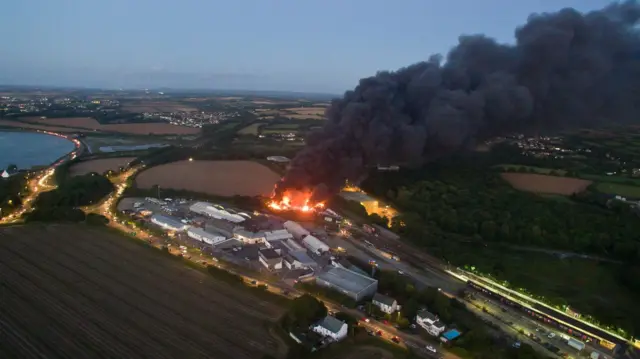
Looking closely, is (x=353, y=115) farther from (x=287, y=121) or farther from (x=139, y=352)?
(x=287, y=121)

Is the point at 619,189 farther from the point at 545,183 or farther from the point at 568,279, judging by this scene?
the point at 568,279

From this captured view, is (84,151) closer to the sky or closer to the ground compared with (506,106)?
closer to the ground

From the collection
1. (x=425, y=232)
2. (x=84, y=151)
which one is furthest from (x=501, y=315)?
(x=84, y=151)

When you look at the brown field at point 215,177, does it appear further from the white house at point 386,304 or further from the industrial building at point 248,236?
the white house at point 386,304

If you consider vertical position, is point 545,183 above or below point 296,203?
above

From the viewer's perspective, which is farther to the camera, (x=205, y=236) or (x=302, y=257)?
(x=205, y=236)

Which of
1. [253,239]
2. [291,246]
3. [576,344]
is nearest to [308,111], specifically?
[253,239]
